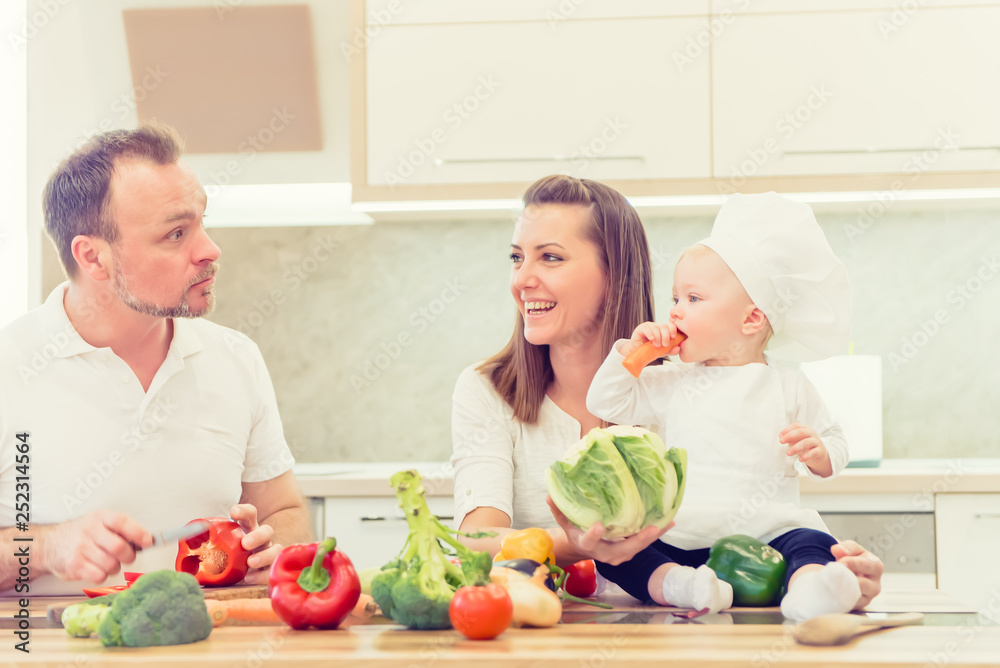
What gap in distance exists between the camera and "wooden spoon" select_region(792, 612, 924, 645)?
911 millimetres

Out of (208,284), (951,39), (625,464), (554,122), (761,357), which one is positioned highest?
(951,39)

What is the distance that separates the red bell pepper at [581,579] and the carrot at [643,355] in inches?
10.9

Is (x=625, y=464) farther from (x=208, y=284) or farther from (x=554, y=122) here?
(x=554, y=122)

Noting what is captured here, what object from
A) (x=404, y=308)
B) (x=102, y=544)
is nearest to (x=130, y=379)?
(x=102, y=544)

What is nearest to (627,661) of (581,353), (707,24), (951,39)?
(581,353)

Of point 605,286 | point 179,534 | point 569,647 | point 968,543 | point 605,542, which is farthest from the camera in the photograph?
point 968,543

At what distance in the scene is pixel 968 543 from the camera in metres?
2.41

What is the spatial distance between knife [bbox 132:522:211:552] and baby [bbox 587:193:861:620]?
1.88 feet

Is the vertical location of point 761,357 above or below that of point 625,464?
above

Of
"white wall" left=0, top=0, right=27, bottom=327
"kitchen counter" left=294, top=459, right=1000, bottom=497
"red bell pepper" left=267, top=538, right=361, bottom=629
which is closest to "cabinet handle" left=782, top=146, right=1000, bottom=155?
"kitchen counter" left=294, top=459, right=1000, bottom=497

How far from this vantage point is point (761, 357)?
1.38 metres

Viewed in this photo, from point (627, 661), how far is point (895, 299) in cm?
256

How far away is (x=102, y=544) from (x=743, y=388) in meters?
0.93

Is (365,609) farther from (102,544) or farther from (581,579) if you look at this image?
(102,544)
